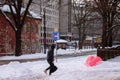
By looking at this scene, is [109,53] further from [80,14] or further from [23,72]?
[80,14]

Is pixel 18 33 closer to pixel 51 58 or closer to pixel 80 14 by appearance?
Answer: pixel 51 58

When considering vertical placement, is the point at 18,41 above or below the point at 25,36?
above

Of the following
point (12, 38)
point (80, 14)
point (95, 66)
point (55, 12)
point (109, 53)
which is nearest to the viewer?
point (95, 66)

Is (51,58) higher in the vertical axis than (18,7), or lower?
lower

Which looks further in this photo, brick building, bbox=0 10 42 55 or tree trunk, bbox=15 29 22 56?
brick building, bbox=0 10 42 55

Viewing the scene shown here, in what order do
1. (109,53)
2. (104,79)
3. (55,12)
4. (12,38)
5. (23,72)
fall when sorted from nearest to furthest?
1. (104,79)
2. (23,72)
3. (109,53)
4. (12,38)
5. (55,12)

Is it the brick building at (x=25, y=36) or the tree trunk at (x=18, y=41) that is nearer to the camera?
the tree trunk at (x=18, y=41)

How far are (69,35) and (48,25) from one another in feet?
37.1

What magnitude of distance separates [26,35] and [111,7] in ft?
55.7

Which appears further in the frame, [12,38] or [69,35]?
[69,35]

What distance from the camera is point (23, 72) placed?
825 inches

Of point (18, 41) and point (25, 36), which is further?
point (25, 36)

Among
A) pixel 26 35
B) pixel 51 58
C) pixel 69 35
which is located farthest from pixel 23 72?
pixel 69 35

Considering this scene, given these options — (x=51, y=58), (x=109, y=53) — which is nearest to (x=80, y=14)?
(x=109, y=53)
